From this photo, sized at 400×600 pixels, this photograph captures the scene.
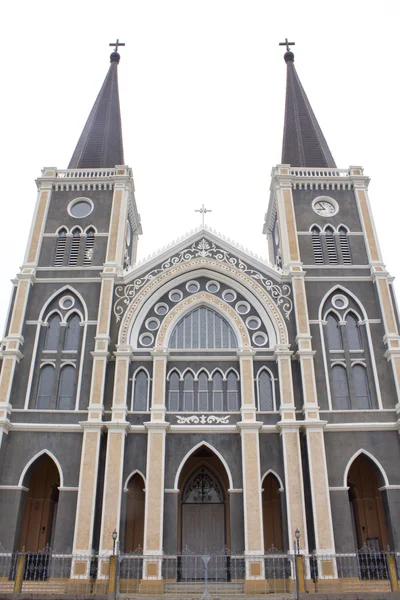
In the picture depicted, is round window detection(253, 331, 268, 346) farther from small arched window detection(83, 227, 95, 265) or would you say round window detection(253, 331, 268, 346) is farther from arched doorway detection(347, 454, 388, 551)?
small arched window detection(83, 227, 95, 265)

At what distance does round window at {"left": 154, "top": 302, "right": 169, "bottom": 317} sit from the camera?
2422cm

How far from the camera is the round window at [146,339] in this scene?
922 inches

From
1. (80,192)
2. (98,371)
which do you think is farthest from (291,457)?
(80,192)

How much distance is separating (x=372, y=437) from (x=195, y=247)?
11513 mm

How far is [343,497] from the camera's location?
65.9 ft

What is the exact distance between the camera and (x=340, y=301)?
24.3m

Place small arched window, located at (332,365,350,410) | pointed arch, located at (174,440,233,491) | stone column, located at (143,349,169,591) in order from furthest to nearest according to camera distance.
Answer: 1. small arched window, located at (332,365,350,410)
2. pointed arch, located at (174,440,233,491)
3. stone column, located at (143,349,169,591)

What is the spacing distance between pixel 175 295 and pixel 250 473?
8607 millimetres

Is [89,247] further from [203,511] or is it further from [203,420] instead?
[203,511]

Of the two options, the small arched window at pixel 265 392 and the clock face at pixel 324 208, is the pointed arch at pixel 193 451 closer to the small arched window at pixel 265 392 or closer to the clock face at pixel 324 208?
the small arched window at pixel 265 392

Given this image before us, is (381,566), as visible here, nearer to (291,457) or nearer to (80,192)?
(291,457)

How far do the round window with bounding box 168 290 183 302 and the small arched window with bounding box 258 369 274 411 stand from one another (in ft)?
16.6

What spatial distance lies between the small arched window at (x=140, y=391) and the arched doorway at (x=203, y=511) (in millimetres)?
2923

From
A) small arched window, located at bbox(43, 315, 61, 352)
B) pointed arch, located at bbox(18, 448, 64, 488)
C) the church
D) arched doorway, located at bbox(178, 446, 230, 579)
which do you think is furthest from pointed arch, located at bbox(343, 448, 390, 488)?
small arched window, located at bbox(43, 315, 61, 352)
